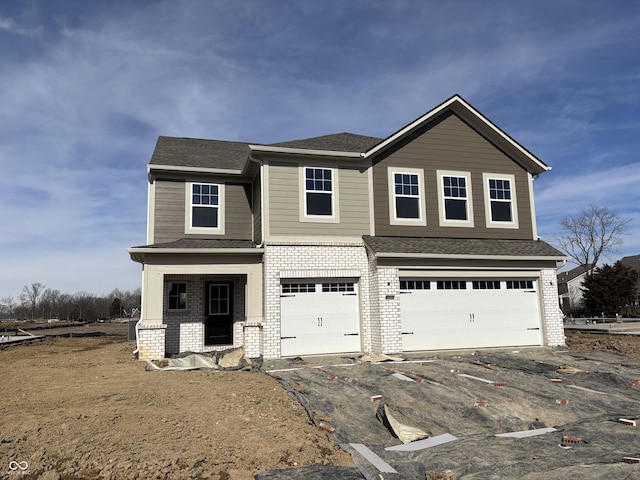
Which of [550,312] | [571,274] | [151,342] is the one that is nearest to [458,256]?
[550,312]

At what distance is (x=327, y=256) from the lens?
13.2 m

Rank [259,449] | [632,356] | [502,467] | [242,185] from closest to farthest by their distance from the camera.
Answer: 1. [502,467]
2. [259,449]
3. [632,356]
4. [242,185]

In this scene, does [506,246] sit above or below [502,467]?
above

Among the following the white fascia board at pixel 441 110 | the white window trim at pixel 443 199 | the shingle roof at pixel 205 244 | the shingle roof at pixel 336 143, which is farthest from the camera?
the white window trim at pixel 443 199

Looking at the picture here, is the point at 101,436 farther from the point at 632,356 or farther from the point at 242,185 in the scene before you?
the point at 632,356

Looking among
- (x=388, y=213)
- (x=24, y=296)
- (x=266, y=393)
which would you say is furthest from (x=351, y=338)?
(x=24, y=296)

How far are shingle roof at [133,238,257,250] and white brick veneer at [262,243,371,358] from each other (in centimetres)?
117

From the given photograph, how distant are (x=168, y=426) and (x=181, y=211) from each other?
933 centimetres

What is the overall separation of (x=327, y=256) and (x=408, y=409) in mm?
6201

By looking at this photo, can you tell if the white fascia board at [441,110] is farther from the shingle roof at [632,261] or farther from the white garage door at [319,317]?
the shingle roof at [632,261]

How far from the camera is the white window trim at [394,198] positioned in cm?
1410

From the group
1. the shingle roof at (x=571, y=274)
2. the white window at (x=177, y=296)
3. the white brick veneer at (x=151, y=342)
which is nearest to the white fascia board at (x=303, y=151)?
the white window at (x=177, y=296)

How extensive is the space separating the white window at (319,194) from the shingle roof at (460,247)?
136 cm

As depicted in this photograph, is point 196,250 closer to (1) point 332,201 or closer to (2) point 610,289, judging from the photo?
(1) point 332,201
